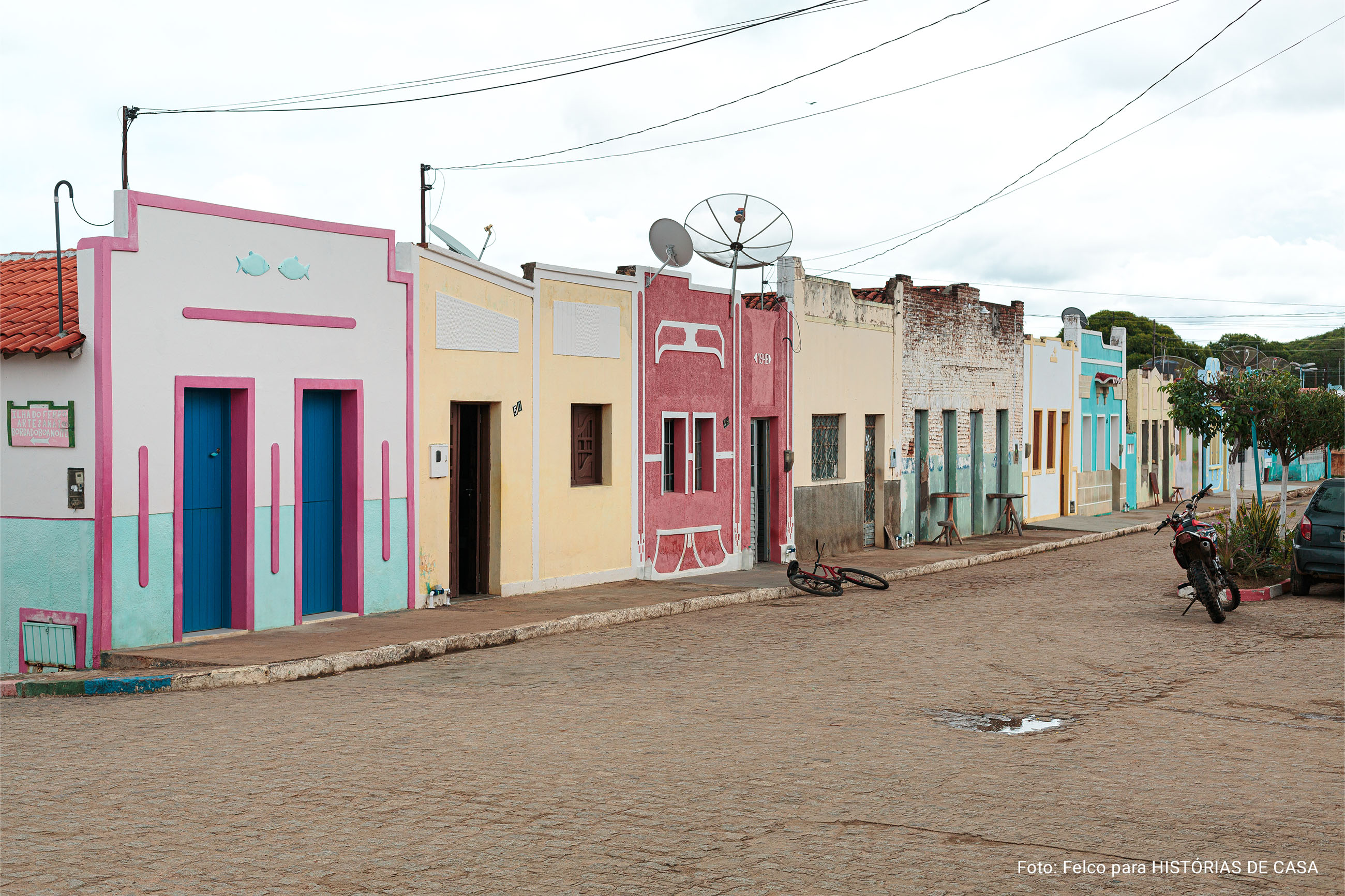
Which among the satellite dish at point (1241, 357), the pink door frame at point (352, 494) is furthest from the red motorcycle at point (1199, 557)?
the satellite dish at point (1241, 357)

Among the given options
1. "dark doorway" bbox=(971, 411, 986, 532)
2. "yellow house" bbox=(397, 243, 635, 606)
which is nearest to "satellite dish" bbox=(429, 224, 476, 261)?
"yellow house" bbox=(397, 243, 635, 606)

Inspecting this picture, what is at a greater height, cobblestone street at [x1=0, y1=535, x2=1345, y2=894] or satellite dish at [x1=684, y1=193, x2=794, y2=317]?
satellite dish at [x1=684, y1=193, x2=794, y2=317]

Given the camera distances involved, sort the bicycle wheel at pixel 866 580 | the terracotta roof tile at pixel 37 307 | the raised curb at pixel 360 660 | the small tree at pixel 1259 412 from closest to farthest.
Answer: the raised curb at pixel 360 660, the terracotta roof tile at pixel 37 307, the bicycle wheel at pixel 866 580, the small tree at pixel 1259 412

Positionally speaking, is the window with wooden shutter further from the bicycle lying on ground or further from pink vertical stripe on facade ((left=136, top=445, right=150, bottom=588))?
pink vertical stripe on facade ((left=136, top=445, right=150, bottom=588))

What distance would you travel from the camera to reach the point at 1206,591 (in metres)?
14.0

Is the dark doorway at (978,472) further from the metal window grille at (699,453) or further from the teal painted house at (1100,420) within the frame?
the metal window grille at (699,453)

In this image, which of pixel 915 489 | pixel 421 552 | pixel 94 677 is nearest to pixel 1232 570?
pixel 915 489

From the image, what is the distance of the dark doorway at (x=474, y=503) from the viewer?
50.8 ft

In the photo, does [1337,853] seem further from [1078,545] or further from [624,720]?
[1078,545]

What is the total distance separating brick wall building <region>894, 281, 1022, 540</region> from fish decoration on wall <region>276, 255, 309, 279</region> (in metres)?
14.4

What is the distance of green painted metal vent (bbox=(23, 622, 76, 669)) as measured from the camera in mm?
11273

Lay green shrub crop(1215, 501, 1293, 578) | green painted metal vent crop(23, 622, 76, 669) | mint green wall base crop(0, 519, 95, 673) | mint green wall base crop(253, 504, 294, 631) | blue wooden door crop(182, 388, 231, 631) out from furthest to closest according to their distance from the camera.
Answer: green shrub crop(1215, 501, 1293, 578) < mint green wall base crop(253, 504, 294, 631) < blue wooden door crop(182, 388, 231, 631) < green painted metal vent crop(23, 622, 76, 669) < mint green wall base crop(0, 519, 95, 673)

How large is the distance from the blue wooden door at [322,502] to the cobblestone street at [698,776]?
8.30ft

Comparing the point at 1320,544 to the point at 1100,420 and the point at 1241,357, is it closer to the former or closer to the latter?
the point at 1241,357
